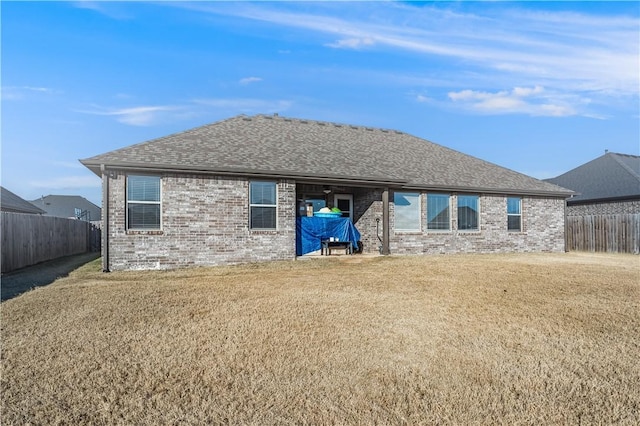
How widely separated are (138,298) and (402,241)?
36.0 ft

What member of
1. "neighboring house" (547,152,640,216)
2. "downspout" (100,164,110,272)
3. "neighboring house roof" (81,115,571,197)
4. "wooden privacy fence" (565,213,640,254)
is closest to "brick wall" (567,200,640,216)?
"neighboring house" (547,152,640,216)

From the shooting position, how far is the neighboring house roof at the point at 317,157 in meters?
12.6

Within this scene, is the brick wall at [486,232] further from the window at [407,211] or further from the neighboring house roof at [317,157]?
the neighboring house roof at [317,157]

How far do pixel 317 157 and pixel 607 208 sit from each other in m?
19.8

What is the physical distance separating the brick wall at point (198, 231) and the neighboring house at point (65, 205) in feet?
138

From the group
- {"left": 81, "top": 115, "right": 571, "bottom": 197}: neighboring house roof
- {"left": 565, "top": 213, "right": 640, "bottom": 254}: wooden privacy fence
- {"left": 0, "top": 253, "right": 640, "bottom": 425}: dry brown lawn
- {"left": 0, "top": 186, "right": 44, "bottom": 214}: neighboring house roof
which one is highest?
{"left": 81, "top": 115, "right": 571, "bottom": 197}: neighboring house roof

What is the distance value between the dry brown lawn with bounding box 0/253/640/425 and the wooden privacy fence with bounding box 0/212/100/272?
5.35 m

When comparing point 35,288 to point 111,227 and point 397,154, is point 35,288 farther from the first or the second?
point 397,154

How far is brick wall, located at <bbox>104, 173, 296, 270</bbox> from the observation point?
11.8 metres

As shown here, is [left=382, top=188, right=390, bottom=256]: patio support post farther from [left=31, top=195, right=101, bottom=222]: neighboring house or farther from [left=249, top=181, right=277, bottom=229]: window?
[left=31, top=195, right=101, bottom=222]: neighboring house

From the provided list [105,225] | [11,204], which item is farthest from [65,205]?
[105,225]

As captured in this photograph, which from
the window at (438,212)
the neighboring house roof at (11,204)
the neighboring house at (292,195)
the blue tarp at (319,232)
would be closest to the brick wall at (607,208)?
the neighboring house at (292,195)

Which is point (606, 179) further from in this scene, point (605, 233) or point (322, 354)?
point (322, 354)

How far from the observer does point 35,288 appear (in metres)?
9.01
